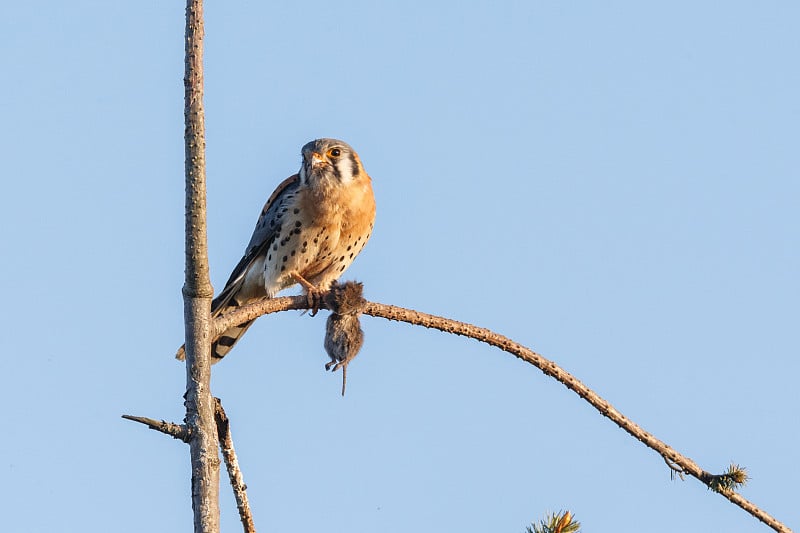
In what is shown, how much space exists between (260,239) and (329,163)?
0.68 m

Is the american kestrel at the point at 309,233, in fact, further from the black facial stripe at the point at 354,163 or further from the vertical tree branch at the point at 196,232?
the vertical tree branch at the point at 196,232

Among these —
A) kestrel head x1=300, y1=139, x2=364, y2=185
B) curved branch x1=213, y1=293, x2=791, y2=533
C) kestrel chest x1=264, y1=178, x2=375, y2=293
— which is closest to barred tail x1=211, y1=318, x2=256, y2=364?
kestrel chest x1=264, y1=178, x2=375, y2=293

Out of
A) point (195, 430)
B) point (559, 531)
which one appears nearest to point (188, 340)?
point (195, 430)

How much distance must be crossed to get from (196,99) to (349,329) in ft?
6.85

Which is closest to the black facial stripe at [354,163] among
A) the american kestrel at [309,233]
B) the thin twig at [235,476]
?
the american kestrel at [309,233]

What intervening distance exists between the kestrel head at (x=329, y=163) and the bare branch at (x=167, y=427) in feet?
12.5

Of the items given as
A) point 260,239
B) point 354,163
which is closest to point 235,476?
point 260,239

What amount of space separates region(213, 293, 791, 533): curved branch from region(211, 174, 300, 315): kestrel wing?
224cm

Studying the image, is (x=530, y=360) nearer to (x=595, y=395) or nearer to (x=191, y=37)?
(x=595, y=395)

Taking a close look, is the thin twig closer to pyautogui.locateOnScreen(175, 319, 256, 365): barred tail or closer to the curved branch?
the curved branch

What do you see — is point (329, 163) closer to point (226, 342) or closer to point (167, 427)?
point (226, 342)

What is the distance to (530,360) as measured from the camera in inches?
154

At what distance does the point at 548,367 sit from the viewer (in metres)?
3.88

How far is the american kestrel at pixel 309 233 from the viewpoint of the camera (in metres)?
6.43
